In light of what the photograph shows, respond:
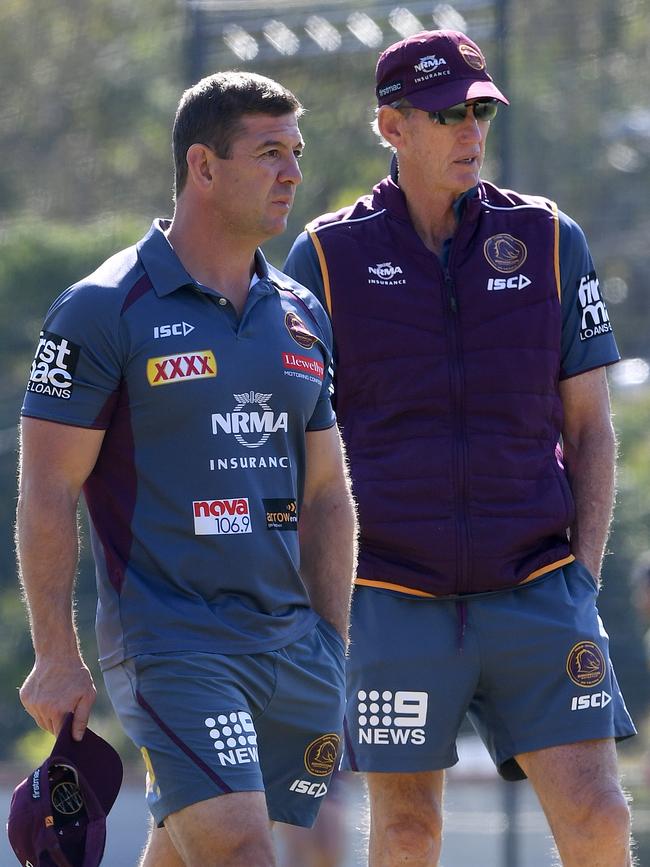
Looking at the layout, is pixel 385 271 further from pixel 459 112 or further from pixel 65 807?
pixel 65 807

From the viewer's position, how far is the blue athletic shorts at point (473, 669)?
12.5 ft

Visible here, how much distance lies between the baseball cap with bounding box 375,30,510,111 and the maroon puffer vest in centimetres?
28

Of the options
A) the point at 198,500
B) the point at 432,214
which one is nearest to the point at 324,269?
the point at 432,214

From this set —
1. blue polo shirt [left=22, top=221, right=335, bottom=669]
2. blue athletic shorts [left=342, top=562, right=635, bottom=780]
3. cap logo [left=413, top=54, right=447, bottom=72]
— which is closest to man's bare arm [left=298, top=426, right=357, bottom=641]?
blue polo shirt [left=22, top=221, right=335, bottom=669]

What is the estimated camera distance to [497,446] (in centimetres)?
381

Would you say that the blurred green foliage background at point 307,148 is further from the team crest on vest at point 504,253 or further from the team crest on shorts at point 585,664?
the team crest on shorts at point 585,664

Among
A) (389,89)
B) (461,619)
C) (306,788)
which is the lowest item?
(306,788)

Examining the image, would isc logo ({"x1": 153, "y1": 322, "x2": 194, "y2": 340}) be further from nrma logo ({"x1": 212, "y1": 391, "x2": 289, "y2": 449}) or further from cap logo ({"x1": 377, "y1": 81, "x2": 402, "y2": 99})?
cap logo ({"x1": 377, "y1": 81, "x2": 402, "y2": 99})

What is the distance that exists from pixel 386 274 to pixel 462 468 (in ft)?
1.64

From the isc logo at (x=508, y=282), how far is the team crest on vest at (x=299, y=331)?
63 centimetres

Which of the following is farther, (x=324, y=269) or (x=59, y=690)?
(x=324, y=269)

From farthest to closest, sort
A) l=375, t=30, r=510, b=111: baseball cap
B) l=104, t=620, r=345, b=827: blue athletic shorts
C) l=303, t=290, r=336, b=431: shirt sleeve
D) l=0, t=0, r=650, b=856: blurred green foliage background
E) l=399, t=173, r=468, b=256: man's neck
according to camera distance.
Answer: l=0, t=0, r=650, b=856: blurred green foliage background → l=399, t=173, r=468, b=256: man's neck → l=375, t=30, r=510, b=111: baseball cap → l=303, t=290, r=336, b=431: shirt sleeve → l=104, t=620, r=345, b=827: blue athletic shorts

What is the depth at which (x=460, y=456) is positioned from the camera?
12.5 feet

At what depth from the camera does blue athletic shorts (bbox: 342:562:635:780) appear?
380 cm
